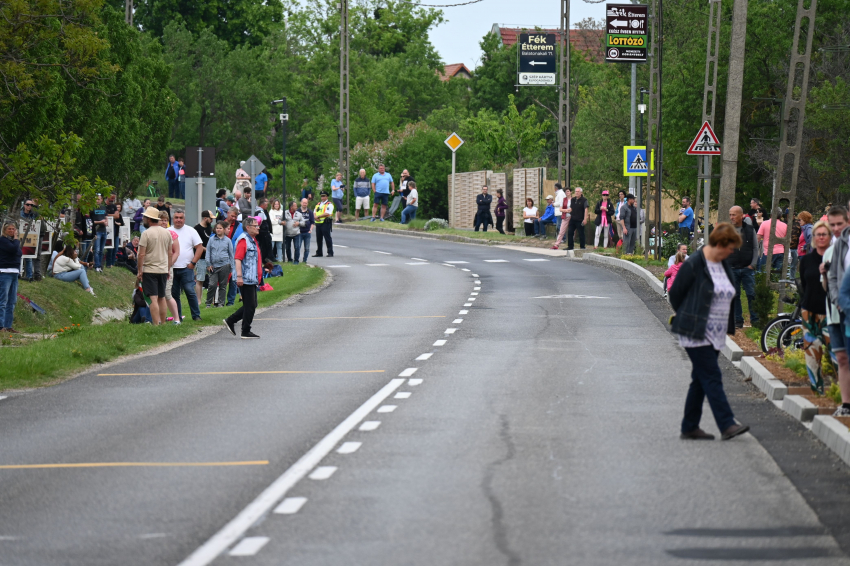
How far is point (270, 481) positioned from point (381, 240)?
39.1 metres

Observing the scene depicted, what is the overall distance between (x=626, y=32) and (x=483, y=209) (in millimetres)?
10096

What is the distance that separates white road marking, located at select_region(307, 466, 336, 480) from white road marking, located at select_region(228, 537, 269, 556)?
69.3 inches

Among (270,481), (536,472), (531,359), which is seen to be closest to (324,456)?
(270,481)

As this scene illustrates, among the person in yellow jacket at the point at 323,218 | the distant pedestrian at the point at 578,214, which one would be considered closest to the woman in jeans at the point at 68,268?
the person in yellow jacket at the point at 323,218

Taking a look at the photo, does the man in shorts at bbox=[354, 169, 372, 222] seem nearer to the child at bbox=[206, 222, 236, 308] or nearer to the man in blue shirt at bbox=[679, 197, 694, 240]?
the man in blue shirt at bbox=[679, 197, 694, 240]

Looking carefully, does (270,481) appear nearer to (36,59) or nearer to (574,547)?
(574,547)

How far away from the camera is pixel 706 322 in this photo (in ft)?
34.9

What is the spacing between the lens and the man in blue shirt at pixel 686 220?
3712 centimetres

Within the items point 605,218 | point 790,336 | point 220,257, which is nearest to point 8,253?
point 220,257

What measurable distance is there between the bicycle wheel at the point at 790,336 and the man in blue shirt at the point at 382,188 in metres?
36.8

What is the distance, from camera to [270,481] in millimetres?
9055

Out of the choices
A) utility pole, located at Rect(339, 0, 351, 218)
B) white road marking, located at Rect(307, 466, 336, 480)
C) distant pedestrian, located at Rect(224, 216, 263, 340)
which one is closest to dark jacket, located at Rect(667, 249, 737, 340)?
white road marking, located at Rect(307, 466, 336, 480)

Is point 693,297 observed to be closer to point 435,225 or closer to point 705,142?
point 705,142

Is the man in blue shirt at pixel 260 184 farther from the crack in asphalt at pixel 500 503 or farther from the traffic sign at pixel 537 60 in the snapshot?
the crack in asphalt at pixel 500 503
